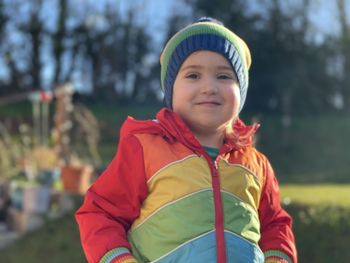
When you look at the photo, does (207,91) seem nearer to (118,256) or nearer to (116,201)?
(116,201)

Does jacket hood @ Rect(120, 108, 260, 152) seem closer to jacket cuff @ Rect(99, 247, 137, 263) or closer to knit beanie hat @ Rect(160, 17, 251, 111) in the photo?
knit beanie hat @ Rect(160, 17, 251, 111)

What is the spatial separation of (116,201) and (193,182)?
10.0 inches

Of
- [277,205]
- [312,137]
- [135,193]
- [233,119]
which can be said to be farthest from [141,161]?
[312,137]

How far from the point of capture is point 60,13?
20.3m

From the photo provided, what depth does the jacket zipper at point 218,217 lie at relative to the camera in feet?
6.29

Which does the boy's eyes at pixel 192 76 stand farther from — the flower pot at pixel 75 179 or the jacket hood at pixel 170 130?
the flower pot at pixel 75 179

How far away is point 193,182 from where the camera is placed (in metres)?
2.01

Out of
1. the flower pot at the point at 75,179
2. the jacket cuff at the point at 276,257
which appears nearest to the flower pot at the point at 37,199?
the flower pot at the point at 75,179

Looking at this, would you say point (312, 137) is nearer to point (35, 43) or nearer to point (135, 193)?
point (35, 43)

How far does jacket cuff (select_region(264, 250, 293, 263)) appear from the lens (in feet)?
7.02

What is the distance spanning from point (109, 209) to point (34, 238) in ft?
16.4

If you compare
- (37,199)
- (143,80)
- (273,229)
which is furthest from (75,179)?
(143,80)

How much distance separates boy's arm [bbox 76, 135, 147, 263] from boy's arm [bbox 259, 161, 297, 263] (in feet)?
1.47

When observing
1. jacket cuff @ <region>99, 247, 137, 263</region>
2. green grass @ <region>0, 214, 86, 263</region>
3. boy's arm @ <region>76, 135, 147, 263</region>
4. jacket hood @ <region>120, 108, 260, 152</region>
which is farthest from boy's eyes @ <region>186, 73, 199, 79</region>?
green grass @ <region>0, 214, 86, 263</region>
